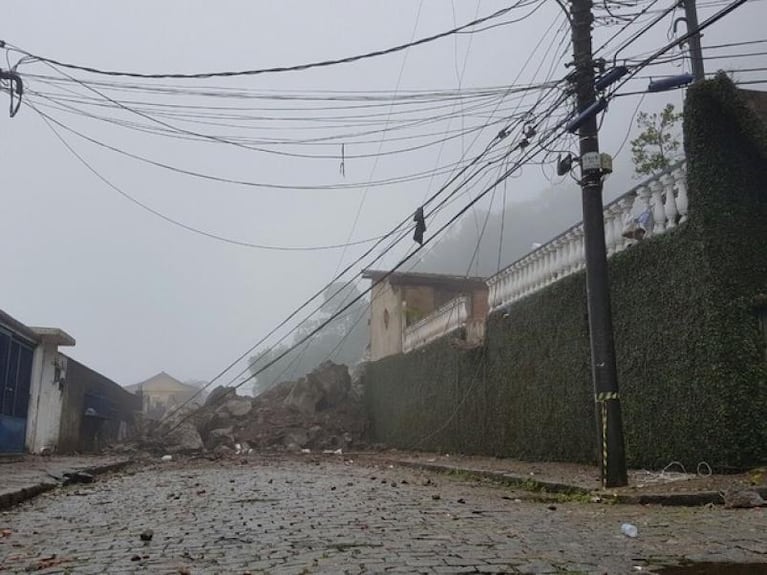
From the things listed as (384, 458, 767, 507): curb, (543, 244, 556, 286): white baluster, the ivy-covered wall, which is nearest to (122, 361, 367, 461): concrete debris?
(543, 244, 556, 286): white baluster

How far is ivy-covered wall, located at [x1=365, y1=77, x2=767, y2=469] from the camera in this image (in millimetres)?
8602

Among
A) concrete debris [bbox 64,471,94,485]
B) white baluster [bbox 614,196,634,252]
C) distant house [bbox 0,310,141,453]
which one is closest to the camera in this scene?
white baluster [bbox 614,196,634,252]

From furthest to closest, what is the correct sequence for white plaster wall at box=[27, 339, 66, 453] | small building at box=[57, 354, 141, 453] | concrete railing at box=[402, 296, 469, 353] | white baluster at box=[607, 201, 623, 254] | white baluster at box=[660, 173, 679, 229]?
small building at box=[57, 354, 141, 453] < concrete railing at box=[402, 296, 469, 353] < white plaster wall at box=[27, 339, 66, 453] < white baluster at box=[607, 201, 623, 254] < white baluster at box=[660, 173, 679, 229]

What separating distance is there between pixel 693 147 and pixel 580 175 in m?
1.57

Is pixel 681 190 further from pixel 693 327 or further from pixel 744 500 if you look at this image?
pixel 744 500

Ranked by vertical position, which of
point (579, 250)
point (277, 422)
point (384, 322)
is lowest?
point (277, 422)

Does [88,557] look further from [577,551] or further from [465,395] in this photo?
[465,395]

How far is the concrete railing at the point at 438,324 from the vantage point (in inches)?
783

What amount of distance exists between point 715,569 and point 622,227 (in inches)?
302

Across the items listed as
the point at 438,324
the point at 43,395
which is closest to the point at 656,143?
the point at 438,324

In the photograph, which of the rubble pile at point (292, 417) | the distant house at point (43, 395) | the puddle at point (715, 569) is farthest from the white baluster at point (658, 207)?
the rubble pile at point (292, 417)

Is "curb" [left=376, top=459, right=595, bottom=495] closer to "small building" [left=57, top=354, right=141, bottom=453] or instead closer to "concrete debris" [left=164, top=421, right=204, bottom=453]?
"small building" [left=57, top=354, right=141, bottom=453]

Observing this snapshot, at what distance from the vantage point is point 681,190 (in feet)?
32.0

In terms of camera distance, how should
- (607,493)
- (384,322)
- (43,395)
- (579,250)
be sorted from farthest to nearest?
1. (384,322)
2. (43,395)
3. (579,250)
4. (607,493)
